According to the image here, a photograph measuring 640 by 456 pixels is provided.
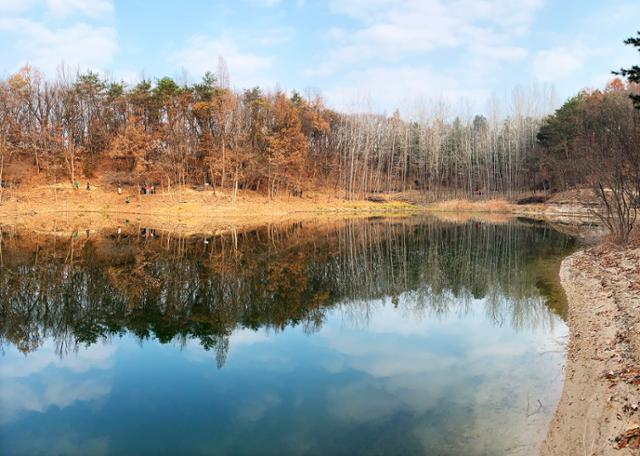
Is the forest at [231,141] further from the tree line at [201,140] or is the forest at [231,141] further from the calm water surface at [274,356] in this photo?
the calm water surface at [274,356]

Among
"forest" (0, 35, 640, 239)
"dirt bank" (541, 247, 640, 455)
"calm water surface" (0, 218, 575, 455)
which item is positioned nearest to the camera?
"dirt bank" (541, 247, 640, 455)

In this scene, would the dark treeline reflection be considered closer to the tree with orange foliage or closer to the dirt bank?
the dirt bank

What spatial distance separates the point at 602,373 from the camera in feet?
25.8

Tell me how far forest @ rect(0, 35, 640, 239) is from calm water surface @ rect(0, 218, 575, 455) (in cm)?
2982

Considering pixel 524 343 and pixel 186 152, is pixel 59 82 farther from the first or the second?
pixel 524 343

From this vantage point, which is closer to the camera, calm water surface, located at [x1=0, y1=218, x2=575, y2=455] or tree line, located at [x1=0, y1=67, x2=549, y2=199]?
calm water surface, located at [x1=0, y1=218, x2=575, y2=455]

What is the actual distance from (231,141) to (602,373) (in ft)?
148

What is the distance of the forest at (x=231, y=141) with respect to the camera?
Answer: 48000mm

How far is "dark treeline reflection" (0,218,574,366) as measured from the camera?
1226 centimetres

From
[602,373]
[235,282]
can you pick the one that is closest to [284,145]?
[235,282]

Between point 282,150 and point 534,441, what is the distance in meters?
47.5

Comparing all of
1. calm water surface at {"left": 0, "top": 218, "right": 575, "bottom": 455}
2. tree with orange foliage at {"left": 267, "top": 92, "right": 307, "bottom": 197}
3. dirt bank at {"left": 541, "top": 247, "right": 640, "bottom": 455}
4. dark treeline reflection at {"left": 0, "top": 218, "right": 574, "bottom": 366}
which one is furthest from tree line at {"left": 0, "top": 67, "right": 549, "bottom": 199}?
dirt bank at {"left": 541, "top": 247, "right": 640, "bottom": 455}

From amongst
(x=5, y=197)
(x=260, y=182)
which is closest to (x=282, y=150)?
(x=260, y=182)

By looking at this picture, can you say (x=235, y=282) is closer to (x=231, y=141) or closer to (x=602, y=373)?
(x=602, y=373)
